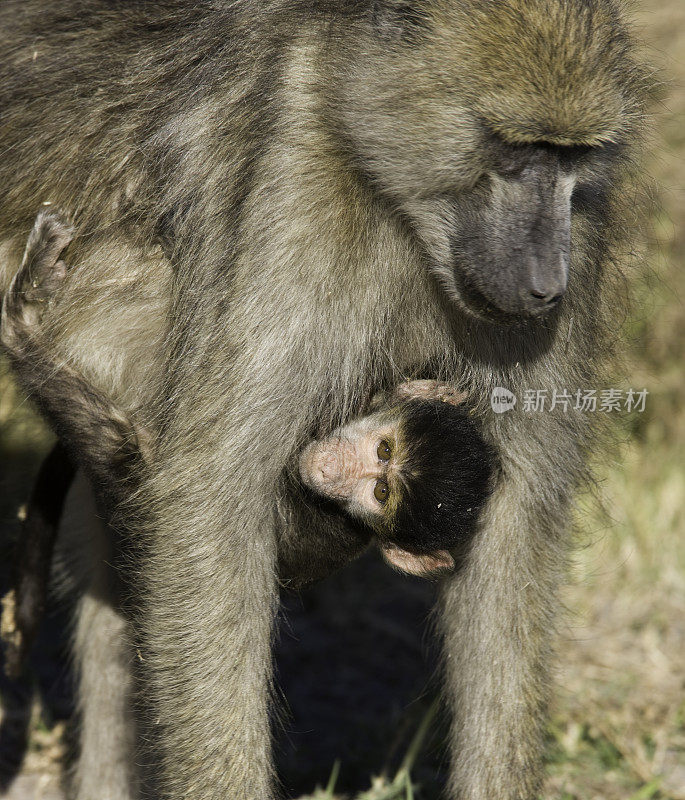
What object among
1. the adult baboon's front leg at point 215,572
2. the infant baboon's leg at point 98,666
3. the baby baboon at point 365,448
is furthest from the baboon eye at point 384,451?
the infant baboon's leg at point 98,666

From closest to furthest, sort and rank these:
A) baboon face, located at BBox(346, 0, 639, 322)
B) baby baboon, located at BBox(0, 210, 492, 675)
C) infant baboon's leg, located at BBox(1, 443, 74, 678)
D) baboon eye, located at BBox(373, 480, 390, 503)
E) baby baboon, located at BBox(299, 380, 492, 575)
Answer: baboon face, located at BBox(346, 0, 639, 322) → baby baboon, located at BBox(0, 210, 492, 675) → baby baboon, located at BBox(299, 380, 492, 575) → baboon eye, located at BBox(373, 480, 390, 503) → infant baboon's leg, located at BBox(1, 443, 74, 678)

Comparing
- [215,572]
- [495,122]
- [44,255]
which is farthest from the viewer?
[44,255]

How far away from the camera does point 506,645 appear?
9.36ft

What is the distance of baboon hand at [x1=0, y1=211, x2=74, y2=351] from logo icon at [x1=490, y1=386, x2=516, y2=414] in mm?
1042

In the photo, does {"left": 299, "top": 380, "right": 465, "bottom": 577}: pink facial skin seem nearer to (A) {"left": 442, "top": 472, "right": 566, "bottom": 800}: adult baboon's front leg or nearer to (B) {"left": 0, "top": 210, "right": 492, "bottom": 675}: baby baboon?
(B) {"left": 0, "top": 210, "right": 492, "bottom": 675}: baby baboon

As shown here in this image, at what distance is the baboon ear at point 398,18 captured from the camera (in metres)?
2.34

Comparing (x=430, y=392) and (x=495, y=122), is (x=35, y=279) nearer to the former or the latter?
(x=430, y=392)

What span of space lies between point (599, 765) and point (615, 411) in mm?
→ 1298

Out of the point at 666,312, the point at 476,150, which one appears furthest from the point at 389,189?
the point at 666,312

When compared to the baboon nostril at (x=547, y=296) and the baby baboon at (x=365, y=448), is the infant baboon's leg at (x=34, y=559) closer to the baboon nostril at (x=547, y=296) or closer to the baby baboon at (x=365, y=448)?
the baby baboon at (x=365, y=448)

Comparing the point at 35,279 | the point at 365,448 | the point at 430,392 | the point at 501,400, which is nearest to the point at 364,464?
the point at 365,448

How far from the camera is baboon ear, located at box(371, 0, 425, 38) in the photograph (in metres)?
2.34

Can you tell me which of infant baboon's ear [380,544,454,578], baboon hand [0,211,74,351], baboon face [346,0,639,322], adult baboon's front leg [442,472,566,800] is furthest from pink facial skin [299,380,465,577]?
baboon hand [0,211,74,351]

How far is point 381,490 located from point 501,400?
37 centimetres
